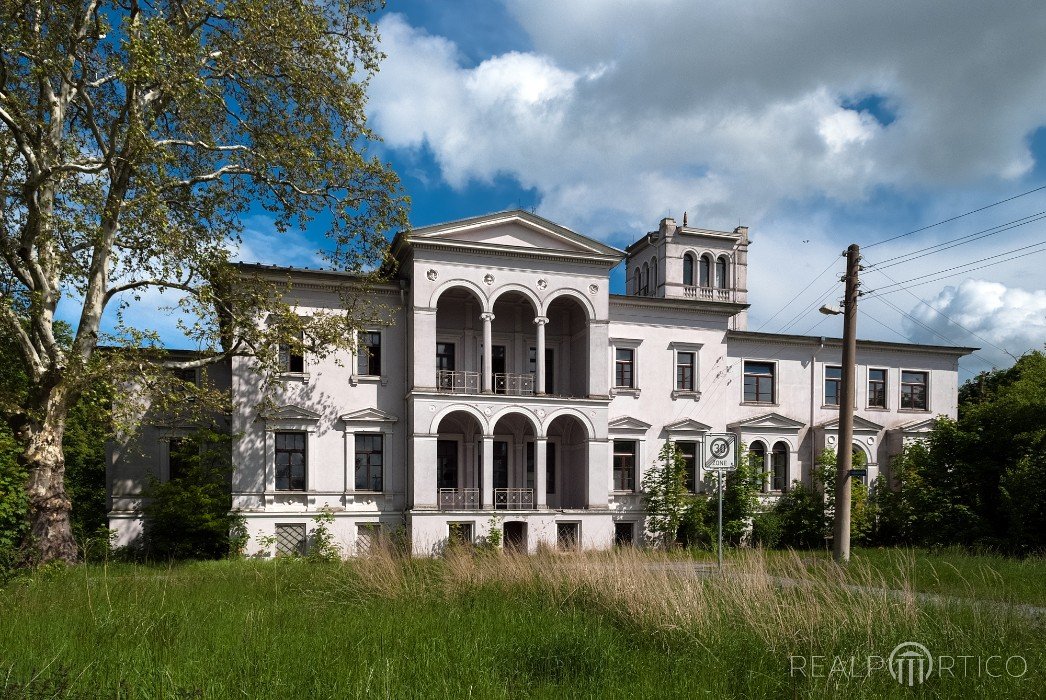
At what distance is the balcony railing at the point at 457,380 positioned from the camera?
25562 millimetres

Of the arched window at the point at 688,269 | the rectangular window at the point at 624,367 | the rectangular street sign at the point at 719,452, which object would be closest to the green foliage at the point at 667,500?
the rectangular window at the point at 624,367

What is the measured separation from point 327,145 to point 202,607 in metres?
12.5

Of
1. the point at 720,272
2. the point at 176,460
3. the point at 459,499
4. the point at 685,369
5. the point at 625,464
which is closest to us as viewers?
the point at 176,460

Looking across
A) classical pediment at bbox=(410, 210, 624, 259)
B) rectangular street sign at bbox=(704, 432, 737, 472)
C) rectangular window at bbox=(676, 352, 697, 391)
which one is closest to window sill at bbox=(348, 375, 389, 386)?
classical pediment at bbox=(410, 210, 624, 259)

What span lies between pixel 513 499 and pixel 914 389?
1970 centimetres

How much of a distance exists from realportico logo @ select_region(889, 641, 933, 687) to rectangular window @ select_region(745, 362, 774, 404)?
2287cm

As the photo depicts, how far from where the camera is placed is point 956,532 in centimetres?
2278

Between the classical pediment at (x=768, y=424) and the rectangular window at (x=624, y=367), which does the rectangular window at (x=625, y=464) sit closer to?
the rectangular window at (x=624, y=367)

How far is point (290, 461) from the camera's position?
24078 mm

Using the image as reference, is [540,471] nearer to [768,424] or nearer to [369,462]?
[369,462]

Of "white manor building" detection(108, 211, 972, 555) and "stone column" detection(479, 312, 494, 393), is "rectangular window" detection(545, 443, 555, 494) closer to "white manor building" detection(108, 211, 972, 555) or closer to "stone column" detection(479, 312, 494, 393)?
"white manor building" detection(108, 211, 972, 555)

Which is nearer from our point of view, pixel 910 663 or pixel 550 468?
pixel 910 663

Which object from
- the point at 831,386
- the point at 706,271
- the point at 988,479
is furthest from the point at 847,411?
the point at 706,271

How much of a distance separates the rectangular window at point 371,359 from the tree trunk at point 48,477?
32.1 feet
